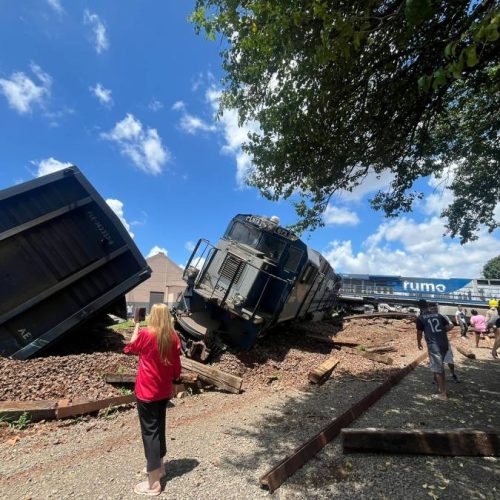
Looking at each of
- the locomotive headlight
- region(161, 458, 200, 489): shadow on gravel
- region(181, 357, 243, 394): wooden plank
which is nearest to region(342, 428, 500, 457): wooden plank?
region(161, 458, 200, 489): shadow on gravel

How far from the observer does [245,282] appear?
8.35 meters

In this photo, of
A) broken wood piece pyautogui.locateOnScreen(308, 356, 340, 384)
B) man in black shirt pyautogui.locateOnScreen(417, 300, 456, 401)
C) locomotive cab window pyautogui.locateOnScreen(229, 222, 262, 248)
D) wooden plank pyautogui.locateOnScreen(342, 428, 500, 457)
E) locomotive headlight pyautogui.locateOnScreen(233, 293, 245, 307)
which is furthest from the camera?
locomotive cab window pyautogui.locateOnScreen(229, 222, 262, 248)

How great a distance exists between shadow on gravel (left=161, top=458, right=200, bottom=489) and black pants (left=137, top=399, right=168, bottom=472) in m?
0.31

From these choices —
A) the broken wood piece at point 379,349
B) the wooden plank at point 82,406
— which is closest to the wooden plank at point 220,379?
the wooden plank at point 82,406

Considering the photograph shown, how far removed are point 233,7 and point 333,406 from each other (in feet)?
20.0

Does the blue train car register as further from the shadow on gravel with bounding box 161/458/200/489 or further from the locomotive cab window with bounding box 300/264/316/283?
the shadow on gravel with bounding box 161/458/200/489

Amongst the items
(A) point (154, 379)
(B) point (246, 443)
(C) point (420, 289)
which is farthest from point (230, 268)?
(C) point (420, 289)

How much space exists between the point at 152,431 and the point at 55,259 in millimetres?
4145

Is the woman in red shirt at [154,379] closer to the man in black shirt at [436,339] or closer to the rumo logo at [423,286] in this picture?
the man in black shirt at [436,339]

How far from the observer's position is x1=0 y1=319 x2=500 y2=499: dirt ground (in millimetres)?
3338

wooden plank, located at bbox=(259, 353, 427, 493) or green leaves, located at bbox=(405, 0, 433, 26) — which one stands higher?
green leaves, located at bbox=(405, 0, 433, 26)

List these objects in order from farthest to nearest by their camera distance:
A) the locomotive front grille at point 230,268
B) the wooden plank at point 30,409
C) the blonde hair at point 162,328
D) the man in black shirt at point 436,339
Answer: the locomotive front grille at point 230,268 < the man in black shirt at point 436,339 < the wooden plank at point 30,409 < the blonde hair at point 162,328

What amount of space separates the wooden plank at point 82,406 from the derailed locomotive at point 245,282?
261 cm

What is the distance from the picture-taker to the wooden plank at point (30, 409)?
463 cm
